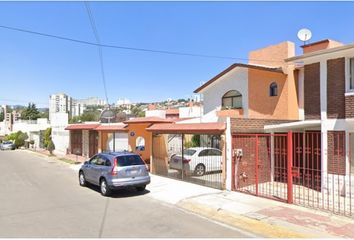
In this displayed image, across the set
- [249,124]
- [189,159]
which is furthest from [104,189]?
[249,124]

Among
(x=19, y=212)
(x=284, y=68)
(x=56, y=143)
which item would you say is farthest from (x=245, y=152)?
(x=56, y=143)

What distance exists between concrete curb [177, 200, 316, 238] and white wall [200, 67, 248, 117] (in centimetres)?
1114

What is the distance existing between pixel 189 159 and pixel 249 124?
3.71 m

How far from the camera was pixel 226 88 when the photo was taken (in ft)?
74.7

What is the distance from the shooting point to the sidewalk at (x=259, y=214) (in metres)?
8.41

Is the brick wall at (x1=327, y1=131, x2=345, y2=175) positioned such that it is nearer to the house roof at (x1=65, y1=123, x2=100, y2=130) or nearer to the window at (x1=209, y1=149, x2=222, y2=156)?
the window at (x1=209, y1=149, x2=222, y2=156)

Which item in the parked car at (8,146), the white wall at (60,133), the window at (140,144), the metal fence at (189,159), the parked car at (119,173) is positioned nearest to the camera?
the parked car at (119,173)

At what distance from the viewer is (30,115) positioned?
338 ft

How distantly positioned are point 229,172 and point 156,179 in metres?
4.92

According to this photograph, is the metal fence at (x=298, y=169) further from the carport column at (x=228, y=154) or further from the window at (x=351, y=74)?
the window at (x=351, y=74)

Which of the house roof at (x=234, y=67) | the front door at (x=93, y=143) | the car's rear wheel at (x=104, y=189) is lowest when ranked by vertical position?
the car's rear wheel at (x=104, y=189)

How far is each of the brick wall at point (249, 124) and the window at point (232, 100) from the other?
256 inches

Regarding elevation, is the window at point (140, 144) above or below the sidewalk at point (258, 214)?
above

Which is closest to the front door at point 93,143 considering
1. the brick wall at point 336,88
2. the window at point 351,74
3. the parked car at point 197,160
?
the parked car at point 197,160
